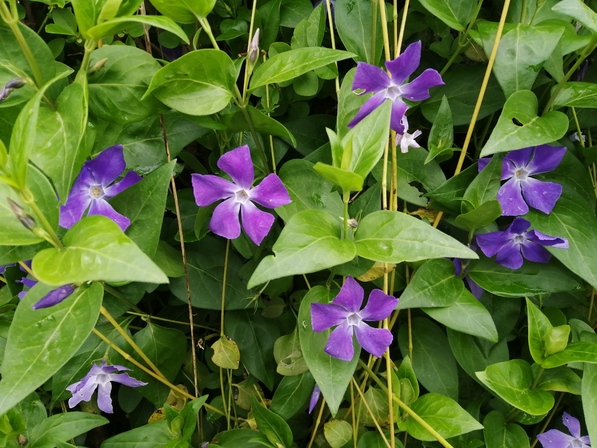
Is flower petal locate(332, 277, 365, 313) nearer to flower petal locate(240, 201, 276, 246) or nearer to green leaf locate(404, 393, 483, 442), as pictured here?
flower petal locate(240, 201, 276, 246)

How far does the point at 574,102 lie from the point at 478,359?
1.64ft

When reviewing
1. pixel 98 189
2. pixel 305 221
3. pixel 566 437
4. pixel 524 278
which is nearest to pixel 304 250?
pixel 305 221

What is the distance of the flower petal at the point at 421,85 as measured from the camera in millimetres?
901

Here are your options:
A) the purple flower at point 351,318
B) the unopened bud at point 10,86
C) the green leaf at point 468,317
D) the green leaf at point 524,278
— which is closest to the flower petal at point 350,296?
the purple flower at point 351,318

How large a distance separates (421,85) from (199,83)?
1.20 feet

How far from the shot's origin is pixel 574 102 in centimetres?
95

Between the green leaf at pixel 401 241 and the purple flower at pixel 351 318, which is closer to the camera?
the green leaf at pixel 401 241

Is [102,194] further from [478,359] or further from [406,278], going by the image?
[478,359]

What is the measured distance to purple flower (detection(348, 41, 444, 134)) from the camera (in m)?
0.90

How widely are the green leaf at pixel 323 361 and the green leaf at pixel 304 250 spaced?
0.16 metres

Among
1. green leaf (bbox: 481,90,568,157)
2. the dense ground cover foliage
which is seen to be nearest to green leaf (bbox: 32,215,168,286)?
the dense ground cover foliage

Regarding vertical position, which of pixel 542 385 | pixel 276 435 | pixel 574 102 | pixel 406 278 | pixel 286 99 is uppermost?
pixel 574 102

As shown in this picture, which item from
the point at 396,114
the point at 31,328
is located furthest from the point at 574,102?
the point at 31,328

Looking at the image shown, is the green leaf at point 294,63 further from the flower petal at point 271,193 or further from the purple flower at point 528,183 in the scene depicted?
the purple flower at point 528,183
